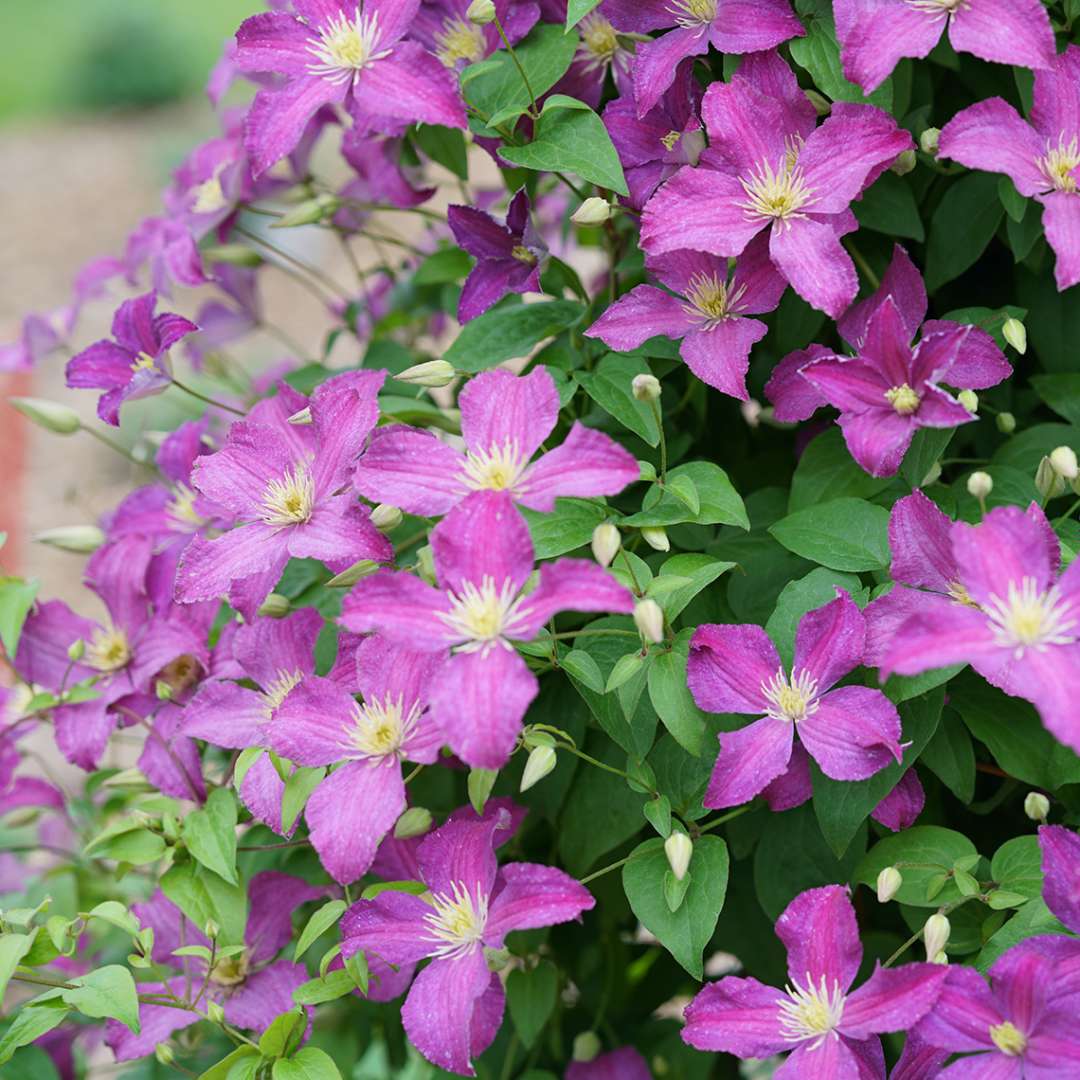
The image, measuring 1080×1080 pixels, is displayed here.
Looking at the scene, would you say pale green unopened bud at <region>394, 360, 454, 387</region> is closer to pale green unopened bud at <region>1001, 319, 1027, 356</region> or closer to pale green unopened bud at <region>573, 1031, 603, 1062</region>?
pale green unopened bud at <region>1001, 319, 1027, 356</region>

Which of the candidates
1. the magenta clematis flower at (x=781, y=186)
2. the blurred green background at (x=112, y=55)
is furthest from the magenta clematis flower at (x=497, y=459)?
the blurred green background at (x=112, y=55)

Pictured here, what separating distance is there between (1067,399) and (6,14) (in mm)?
7231

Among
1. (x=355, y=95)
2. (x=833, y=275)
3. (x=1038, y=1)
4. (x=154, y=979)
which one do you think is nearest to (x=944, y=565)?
(x=833, y=275)

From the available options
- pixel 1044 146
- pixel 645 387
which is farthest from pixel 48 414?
pixel 1044 146

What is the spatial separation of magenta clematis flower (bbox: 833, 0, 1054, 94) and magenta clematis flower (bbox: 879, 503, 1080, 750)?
0.90 feet

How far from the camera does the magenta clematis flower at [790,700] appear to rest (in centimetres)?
77

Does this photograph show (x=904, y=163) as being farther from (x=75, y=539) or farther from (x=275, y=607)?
(x=75, y=539)

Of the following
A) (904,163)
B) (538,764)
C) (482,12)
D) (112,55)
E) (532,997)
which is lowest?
(112,55)

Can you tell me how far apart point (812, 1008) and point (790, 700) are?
0.16 metres

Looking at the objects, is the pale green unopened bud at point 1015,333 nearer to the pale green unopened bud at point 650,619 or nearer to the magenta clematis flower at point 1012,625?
the magenta clematis flower at point 1012,625

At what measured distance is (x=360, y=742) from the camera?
2.59 ft

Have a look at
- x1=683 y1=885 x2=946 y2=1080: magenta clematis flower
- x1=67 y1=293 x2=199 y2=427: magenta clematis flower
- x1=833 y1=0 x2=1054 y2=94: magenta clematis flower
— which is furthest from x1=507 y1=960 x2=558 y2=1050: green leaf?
x1=833 y1=0 x2=1054 y2=94: magenta clematis flower

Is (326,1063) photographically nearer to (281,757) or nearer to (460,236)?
(281,757)

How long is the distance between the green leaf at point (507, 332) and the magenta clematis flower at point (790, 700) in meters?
0.27
